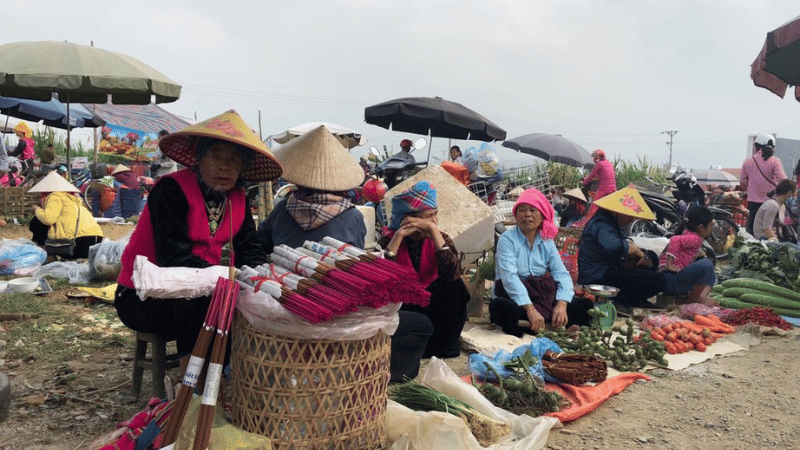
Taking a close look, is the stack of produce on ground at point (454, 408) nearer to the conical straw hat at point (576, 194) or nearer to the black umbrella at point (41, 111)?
the conical straw hat at point (576, 194)

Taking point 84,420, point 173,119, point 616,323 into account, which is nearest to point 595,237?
point 616,323

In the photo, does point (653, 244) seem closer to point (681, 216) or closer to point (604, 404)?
point (681, 216)

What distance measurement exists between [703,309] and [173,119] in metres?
16.8

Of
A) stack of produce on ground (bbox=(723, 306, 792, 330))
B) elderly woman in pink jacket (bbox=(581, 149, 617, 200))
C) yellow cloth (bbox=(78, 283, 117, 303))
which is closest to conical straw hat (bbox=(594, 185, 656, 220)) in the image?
stack of produce on ground (bbox=(723, 306, 792, 330))

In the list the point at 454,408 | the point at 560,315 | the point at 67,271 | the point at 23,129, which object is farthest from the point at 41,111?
the point at 454,408

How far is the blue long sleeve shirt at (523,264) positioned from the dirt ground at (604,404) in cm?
68

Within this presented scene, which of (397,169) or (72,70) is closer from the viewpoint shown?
(72,70)

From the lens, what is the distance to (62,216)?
6.95 metres

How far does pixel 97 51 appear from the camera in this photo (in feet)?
20.6

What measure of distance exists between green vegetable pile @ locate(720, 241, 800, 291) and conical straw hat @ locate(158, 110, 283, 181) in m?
5.46

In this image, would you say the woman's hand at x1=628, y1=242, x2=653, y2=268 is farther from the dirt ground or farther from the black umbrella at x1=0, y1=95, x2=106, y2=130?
the black umbrella at x1=0, y1=95, x2=106, y2=130

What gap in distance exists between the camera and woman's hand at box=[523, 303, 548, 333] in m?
4.64

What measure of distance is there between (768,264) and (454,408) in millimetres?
5114

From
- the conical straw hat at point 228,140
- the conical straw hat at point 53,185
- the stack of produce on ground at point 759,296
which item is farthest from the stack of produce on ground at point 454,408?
the conical straw hat at point 53,185
